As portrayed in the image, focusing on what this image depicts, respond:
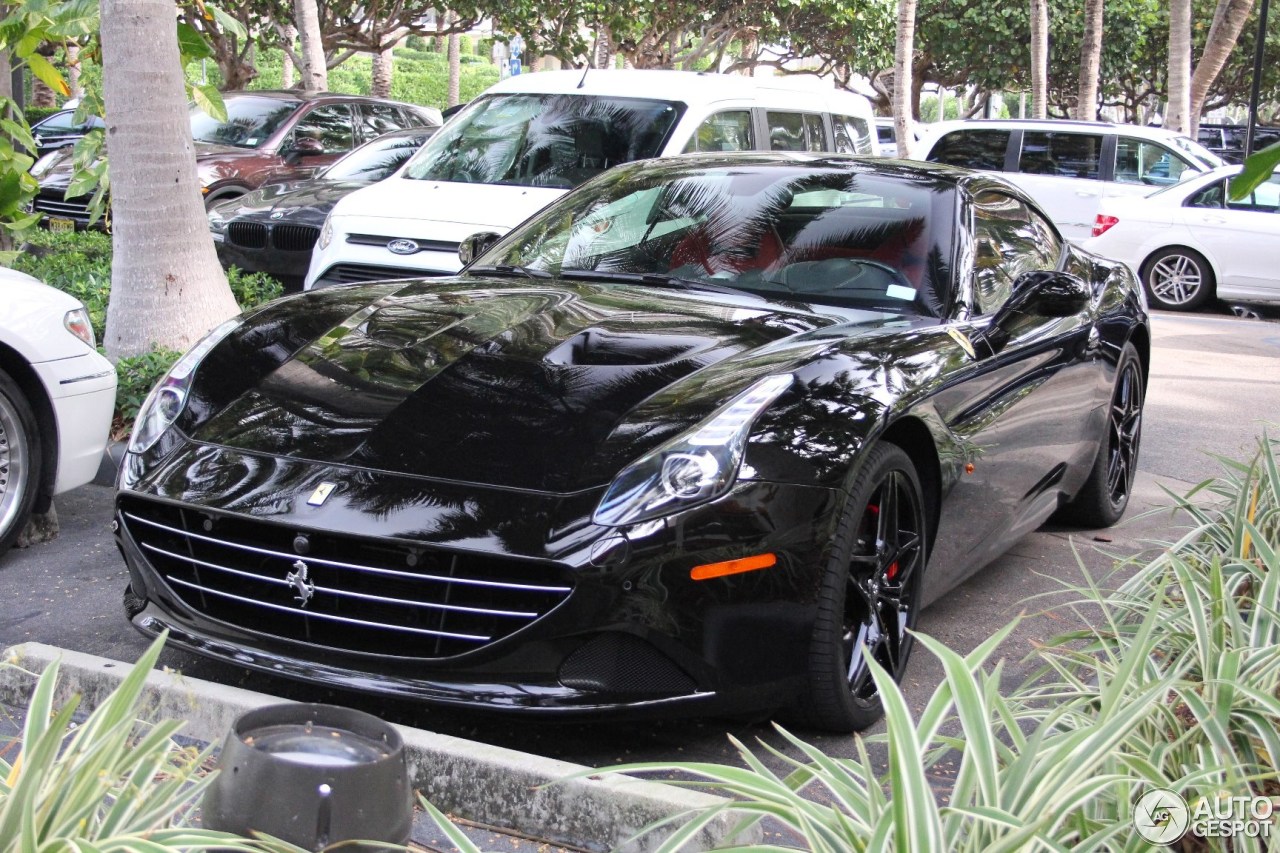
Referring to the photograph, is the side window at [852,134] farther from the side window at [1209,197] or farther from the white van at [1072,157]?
the white van at [1072,157]

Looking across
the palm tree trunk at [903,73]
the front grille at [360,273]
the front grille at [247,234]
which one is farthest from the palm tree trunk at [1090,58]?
the front grille at [360,273]

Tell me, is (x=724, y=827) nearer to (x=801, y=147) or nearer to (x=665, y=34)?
(x=801, y=147)

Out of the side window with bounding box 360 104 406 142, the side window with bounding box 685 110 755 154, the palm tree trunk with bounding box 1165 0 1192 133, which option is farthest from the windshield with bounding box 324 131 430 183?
the palm tree trunk with bounding box 1165 0 1192 133

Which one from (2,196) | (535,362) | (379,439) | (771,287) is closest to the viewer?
(379,439)

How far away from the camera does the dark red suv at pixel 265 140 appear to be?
13602 millimetres

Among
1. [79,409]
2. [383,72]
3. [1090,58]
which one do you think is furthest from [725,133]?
[383,72]

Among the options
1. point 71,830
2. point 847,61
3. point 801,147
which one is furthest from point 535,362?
point 847,61

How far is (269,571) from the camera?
11.4ft

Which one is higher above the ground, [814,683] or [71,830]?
[71,830]

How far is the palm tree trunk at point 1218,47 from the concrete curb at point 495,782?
2450 centimetres

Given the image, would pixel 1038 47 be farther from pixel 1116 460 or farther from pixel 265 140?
pixel 1116 460

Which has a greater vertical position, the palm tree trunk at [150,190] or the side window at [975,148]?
the palm tree trunk at [150,190]

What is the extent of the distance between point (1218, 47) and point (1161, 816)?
27115mm

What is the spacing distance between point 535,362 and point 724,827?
1517mm
